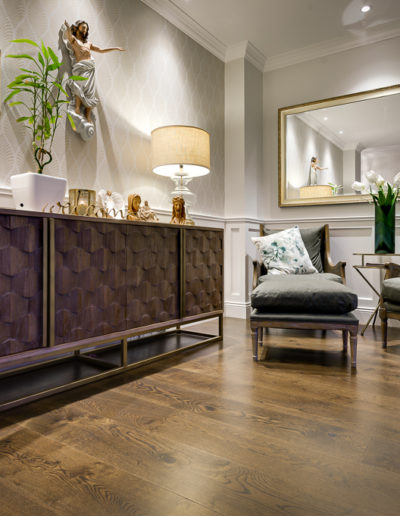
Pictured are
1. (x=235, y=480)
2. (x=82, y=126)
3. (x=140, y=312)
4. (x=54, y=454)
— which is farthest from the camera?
(x=82, y=126)

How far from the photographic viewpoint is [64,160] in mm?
2207

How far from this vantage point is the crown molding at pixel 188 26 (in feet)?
9.52

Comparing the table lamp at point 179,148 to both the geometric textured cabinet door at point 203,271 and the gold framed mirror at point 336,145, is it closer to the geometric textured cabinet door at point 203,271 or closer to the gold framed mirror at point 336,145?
the geometric textured cabinet door at point 203,271

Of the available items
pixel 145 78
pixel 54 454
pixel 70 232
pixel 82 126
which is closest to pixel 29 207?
pixel 70 232

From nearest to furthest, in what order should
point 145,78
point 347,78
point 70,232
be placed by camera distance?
point 70,232
point 145,78
point 347,78

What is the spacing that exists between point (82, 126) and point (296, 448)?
2.00m

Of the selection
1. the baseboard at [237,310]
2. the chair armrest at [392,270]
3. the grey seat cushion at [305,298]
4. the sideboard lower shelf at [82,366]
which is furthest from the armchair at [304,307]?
the baseboard at [237,310]

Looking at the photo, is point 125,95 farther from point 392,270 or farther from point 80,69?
point 392,270

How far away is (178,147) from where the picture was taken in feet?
8.61

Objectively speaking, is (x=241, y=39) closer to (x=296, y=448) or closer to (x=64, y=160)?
(x=64, y=160)

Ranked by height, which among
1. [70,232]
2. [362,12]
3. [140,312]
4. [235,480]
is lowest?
[235,480]

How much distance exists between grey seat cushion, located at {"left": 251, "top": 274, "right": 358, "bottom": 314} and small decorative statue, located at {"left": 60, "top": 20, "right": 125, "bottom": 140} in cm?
143

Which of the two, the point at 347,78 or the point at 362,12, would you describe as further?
the point at 347,78

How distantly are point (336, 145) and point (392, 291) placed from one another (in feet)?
5.29
